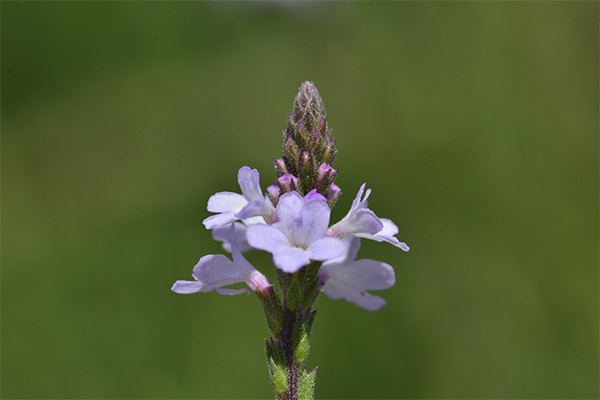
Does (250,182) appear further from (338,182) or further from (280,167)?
(338,182)

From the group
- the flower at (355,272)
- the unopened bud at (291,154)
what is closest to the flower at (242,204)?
the unopened bud at (291,154)

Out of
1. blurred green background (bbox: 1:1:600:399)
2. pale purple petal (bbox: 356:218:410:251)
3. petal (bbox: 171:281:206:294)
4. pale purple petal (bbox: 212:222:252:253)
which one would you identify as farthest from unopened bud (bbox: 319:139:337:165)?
blurred green background (bbox: 1:1:600:399)

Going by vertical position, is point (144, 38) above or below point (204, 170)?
above

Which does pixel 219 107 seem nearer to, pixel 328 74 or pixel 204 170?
pixel 204 170

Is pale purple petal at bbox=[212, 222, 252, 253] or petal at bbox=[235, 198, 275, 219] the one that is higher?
petal at bbox=[235, 198, 275, 219]

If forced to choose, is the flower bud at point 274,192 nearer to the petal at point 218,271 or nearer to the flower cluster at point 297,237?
the flower cluster at point 297,237

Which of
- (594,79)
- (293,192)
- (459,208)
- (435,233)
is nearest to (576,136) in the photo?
(594,79)

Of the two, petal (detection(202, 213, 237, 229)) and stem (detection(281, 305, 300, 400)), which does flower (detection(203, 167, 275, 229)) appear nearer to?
petal (detection(202, 213, 237, 229))

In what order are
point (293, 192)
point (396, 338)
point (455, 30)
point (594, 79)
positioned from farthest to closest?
point (455, 30) → point (594, 79) → point (396, 338) → point (293, 192)
